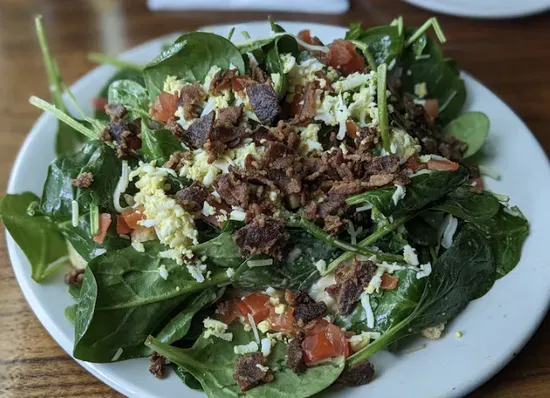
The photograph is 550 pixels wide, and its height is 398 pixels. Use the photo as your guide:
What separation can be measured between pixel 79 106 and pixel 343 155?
0.78m

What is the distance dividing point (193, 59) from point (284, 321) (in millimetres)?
618

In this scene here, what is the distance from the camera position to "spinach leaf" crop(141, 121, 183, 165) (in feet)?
4.34

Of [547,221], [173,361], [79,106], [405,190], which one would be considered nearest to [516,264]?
[547,221]

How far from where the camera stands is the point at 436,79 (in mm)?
1626

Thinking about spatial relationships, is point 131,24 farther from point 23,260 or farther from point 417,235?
point 417,235

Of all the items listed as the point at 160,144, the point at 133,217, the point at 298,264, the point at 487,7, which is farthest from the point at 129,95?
the point at 487,7

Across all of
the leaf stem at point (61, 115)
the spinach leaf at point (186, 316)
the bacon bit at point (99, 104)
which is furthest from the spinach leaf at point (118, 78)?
the spinach leaf at point (186, 316)

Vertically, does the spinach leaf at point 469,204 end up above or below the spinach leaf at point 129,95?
below

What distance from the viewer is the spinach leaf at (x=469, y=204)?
128 centimetres

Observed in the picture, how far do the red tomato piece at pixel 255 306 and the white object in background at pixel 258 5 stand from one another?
A: 1274mm

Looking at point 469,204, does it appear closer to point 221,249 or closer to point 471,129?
point 471,129

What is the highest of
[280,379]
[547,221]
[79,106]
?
[79,106]

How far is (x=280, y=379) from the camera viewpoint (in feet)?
3.77

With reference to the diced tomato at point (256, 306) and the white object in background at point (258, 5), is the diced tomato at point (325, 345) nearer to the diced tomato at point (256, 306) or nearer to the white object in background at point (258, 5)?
the diced tomato at point (256, 306)
